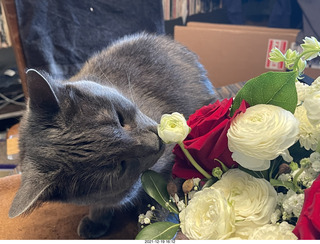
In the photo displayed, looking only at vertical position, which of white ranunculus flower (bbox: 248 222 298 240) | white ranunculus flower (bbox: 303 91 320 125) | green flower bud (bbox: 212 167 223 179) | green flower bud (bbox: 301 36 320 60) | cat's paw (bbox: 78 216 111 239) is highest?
green flower bud (bbox: 301 36 320 60)

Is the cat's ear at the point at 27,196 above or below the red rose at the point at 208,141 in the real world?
→ below

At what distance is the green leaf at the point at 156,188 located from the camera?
642 mm

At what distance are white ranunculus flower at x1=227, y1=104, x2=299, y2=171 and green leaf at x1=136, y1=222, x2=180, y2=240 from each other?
0.16 metres

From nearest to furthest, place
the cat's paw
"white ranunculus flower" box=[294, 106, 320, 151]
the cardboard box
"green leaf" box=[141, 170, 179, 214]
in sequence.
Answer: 1. "white ranunculus flower" box=[294, 106, 320, 151]
2. "green leaf" box=[141, 170, 179, 214]
3. the cat's paw
4. the cardboard box

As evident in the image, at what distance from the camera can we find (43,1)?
4.59 ft

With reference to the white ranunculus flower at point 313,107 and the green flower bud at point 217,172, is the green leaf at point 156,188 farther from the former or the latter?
the white ranunculus flower at point 313,107

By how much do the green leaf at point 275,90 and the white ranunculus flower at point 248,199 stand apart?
120 mm

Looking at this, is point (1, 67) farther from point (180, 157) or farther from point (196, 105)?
point (180, 157)

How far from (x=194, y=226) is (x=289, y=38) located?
1378 mm

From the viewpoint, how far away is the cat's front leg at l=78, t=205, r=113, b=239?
3.43ft

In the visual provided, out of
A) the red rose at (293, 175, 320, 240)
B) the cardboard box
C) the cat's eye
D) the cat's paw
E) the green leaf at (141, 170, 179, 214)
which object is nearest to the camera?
the red rose at (293, 175, 320, 240)

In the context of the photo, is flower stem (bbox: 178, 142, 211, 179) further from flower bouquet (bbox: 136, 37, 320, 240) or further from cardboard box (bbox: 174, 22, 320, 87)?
cardboard box (bbox: 174, 22, 320, 87)

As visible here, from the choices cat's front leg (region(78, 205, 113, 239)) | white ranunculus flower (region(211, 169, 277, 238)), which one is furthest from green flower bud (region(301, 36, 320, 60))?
cat's front leg (region(78, 205, 113, 239))

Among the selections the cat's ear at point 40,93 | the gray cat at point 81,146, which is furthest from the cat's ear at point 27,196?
the cat's ear at point 40,93
